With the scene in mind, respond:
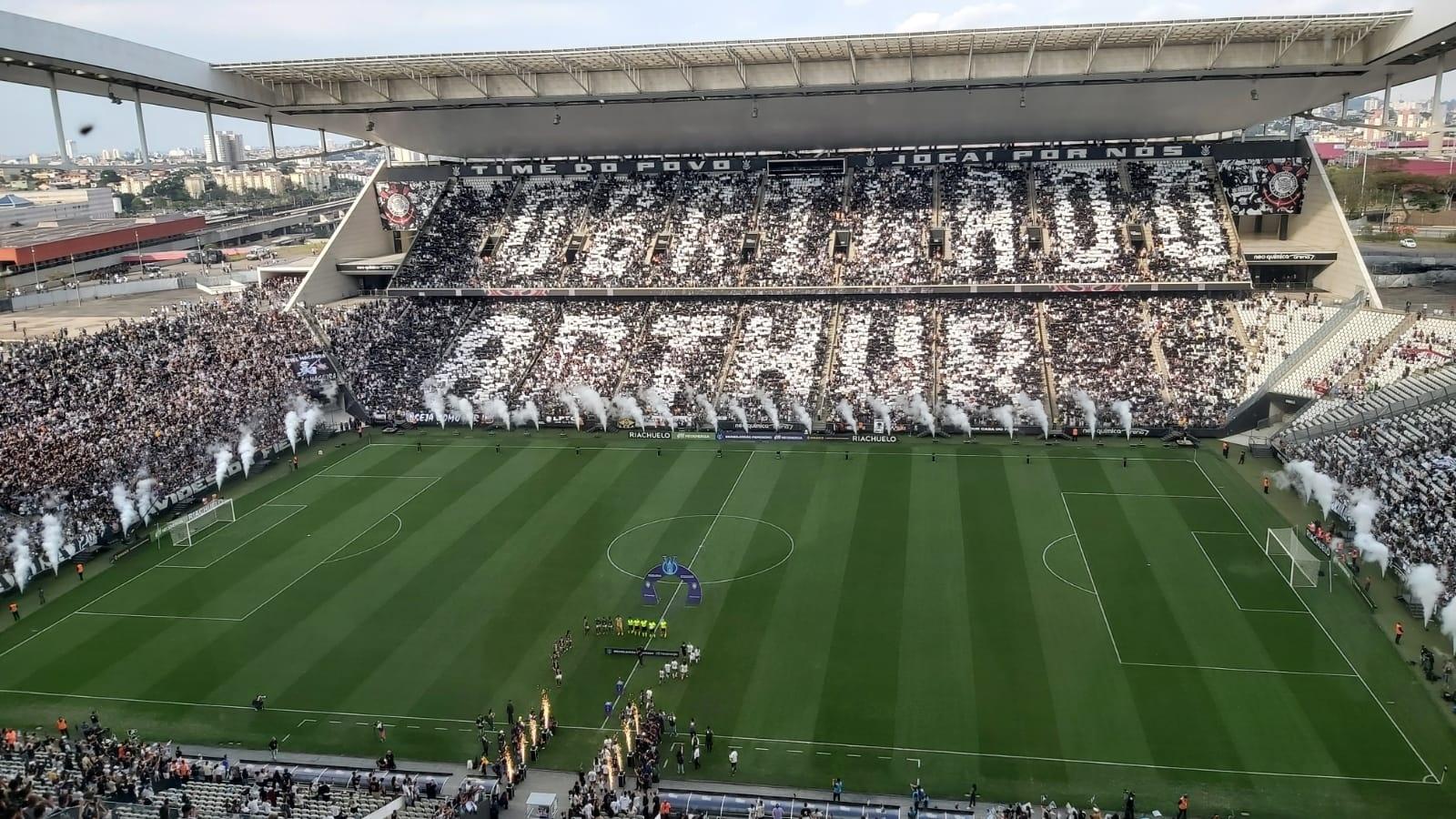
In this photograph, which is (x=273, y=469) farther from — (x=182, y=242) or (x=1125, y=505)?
(x=182, y=242)

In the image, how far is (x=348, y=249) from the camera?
65.9 m

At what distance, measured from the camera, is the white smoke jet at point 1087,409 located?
154 feet

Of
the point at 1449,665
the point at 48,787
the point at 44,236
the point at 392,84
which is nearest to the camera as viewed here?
the point at 48,787

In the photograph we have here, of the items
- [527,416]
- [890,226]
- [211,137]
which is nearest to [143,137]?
[211,137]

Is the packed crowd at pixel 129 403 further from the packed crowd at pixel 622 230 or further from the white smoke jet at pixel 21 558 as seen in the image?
the packed crowd at pixel 622 230

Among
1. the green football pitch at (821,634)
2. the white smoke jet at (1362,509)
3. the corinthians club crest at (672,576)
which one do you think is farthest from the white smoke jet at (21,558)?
the white smoke jet at (1362,509)

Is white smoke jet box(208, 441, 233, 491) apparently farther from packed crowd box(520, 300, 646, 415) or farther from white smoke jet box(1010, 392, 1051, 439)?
white smoke jet box(1010, 392, 1051, 439)

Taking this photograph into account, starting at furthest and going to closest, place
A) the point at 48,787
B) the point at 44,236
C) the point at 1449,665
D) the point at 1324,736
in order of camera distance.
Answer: the point at 44,236 → the point at 1449,665 → the point at 1324,736 → the point at 48,787

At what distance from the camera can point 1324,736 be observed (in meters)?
23.1

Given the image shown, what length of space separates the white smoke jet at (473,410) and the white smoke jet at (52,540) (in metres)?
19.4

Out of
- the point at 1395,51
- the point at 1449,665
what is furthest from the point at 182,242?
the point at 1449,665

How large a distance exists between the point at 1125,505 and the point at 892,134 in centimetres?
3345

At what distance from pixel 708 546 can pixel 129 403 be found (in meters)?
27.8

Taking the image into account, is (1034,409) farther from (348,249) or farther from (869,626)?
(348,249)
